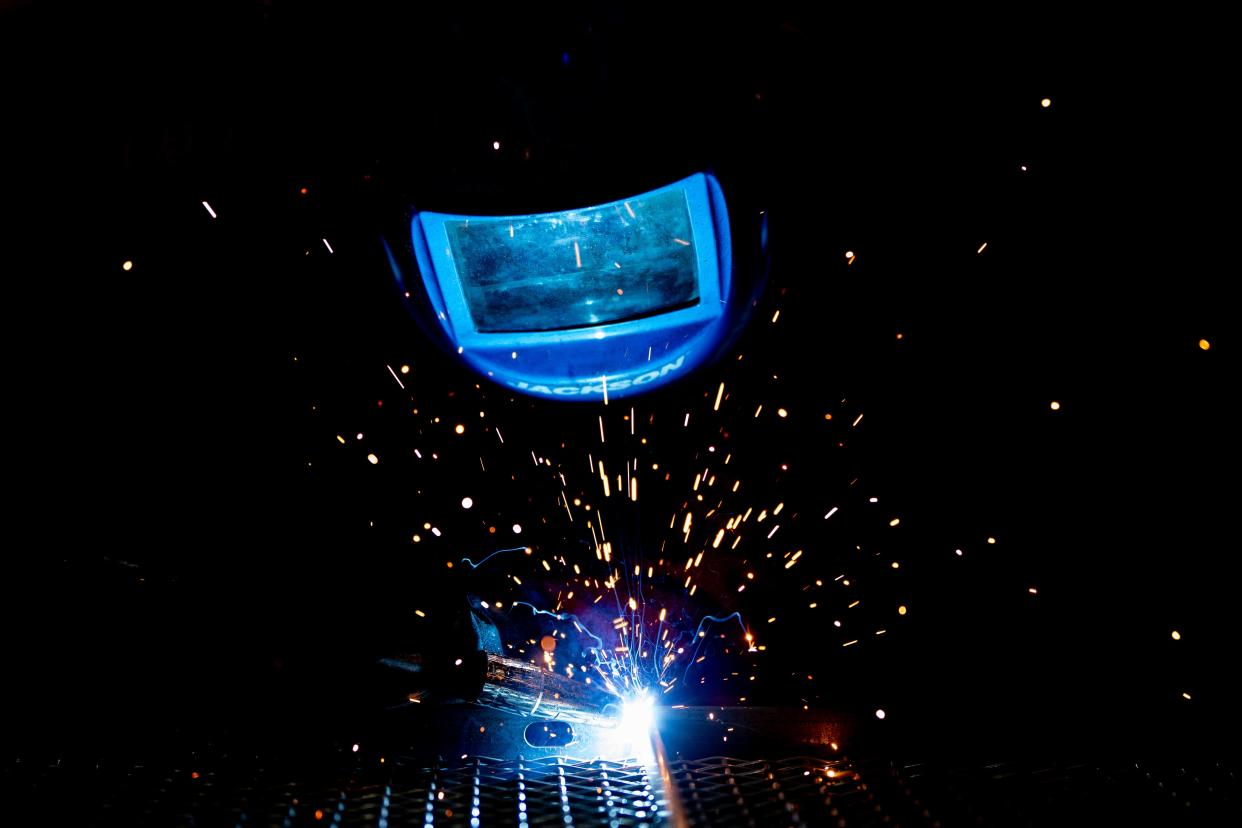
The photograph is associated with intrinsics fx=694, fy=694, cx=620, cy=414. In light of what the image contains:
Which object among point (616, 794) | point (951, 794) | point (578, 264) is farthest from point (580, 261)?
point (951, 794)

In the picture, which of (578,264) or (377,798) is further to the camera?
(578,264)

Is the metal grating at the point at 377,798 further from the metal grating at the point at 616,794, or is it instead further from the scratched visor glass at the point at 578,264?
the scratched visor glass at the point at 578,264

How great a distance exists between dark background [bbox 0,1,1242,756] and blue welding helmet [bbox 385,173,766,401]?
12 cm

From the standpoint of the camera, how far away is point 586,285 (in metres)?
1.70

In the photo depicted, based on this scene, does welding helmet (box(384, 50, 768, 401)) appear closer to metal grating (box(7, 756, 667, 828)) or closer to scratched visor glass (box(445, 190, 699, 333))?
scratched visor glass (box(445, 190, 699, 333))

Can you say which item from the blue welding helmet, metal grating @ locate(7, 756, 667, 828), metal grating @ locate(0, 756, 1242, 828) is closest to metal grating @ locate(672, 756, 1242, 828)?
metal grating @ locate(0, 756, 1242, 828)

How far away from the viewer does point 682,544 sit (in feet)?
7.88

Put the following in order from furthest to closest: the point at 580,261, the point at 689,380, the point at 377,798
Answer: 1. the point at 689,380
2. the point at 580,261
3. the point at 377,798

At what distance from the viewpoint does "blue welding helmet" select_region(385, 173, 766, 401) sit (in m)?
1.60

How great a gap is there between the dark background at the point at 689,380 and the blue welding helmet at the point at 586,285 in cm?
12

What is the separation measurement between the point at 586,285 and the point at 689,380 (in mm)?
606

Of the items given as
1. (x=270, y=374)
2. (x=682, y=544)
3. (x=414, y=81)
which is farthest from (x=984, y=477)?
(x=270, y=374)

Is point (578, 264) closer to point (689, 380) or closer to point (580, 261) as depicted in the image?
point (580, 261)

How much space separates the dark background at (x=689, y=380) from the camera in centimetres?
178
